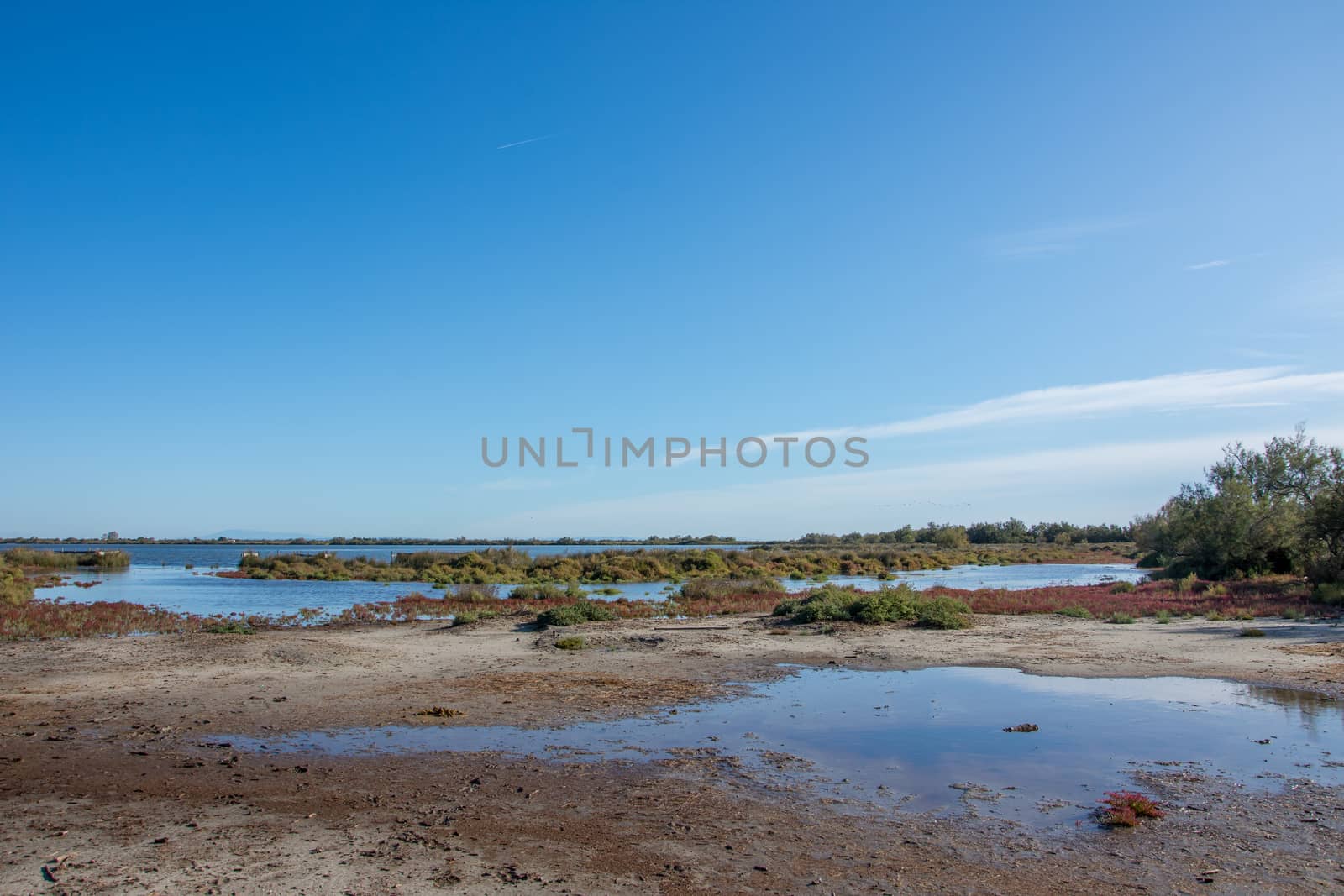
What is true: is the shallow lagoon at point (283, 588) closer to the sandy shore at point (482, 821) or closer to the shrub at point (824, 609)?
the shrub at point (824, 609)

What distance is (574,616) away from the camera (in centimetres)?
2581

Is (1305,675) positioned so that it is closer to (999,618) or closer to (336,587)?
(999,618)

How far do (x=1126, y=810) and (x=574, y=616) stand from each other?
19.6m

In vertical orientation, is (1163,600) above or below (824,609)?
below

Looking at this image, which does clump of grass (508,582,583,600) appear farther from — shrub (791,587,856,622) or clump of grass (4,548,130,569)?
clump of grass (4,548,130,569)

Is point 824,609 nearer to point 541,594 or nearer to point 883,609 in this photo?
point 883,609

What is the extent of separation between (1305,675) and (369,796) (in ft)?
52.8

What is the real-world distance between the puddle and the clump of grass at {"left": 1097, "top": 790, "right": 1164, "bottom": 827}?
22 centimetres

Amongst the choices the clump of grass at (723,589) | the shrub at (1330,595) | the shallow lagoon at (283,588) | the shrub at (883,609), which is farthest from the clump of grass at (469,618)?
the shrub at (1330,595)

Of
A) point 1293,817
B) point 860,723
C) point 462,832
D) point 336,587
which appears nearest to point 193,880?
point 462,832

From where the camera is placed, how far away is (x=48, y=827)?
24.9 feet

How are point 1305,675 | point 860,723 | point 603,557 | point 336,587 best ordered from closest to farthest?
point 860,723
point 1305,675
point 336,587
point 603,557

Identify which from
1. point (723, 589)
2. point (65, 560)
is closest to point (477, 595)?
point (723, 589)

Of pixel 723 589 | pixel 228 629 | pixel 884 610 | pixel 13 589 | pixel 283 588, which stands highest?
pixel 13 589
